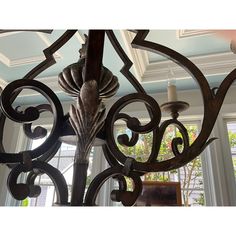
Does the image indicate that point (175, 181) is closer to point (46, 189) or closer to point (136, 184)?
point (46, 189)

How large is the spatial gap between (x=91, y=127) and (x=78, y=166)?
0.06m

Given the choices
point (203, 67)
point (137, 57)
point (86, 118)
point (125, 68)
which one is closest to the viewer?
point (86, 118)

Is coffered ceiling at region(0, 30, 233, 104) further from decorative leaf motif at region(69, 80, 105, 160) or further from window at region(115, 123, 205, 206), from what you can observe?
decorative leaf motif at region(69, 80, 105, 160)

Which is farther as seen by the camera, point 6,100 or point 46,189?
point 46,189

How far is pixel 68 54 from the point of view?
72.7 inches

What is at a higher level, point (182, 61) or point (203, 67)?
point (203, 67)

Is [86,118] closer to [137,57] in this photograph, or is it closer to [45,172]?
[45,172]

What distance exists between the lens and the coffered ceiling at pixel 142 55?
1.64 m

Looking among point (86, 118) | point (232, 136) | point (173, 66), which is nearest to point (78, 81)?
point (86, 118)

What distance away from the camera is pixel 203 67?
1.93 meters

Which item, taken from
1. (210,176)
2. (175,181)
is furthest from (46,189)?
(210,176)

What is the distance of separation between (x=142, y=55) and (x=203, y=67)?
0.59m

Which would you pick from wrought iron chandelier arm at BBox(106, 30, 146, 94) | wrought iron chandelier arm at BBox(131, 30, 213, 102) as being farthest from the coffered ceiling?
wrought iron chandelier arm at BBox(131, 30, 213, 102)
